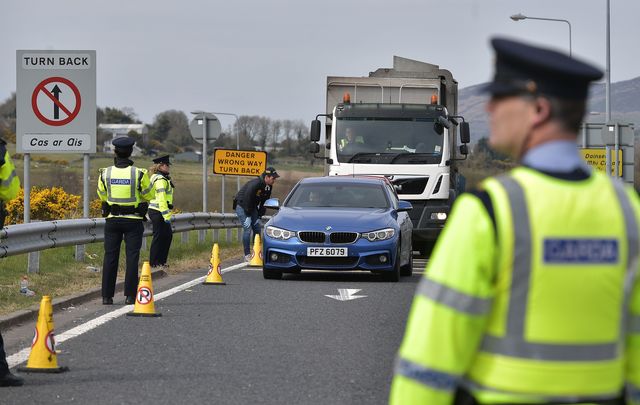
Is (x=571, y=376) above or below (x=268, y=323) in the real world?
above

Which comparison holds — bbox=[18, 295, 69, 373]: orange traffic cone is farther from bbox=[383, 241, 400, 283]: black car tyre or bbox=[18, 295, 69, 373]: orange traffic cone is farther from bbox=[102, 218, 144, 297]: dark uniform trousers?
bbox=[383, 241, 400, 283]: black car tyre

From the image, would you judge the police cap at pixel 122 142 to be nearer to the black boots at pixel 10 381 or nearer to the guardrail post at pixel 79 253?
the guardrail post at pixel 79 253

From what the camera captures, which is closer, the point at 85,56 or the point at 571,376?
the point at 571,376

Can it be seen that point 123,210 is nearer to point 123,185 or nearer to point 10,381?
point 123,185

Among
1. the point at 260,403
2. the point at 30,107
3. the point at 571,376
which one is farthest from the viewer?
the point at 30,107

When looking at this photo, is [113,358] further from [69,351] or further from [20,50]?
[20,50]

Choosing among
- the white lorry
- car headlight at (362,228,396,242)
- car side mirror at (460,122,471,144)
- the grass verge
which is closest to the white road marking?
the grass verge

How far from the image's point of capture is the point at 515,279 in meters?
3.02

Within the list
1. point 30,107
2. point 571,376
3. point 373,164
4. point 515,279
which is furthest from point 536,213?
point 373,164

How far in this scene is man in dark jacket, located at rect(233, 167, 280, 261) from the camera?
23672 mm

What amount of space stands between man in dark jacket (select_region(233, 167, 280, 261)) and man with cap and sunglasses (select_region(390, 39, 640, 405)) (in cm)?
2045

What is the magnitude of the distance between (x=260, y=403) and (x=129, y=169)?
6.59 m

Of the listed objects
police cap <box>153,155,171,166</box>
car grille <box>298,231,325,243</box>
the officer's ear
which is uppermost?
the officer's ear

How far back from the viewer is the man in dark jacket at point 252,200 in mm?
23672
